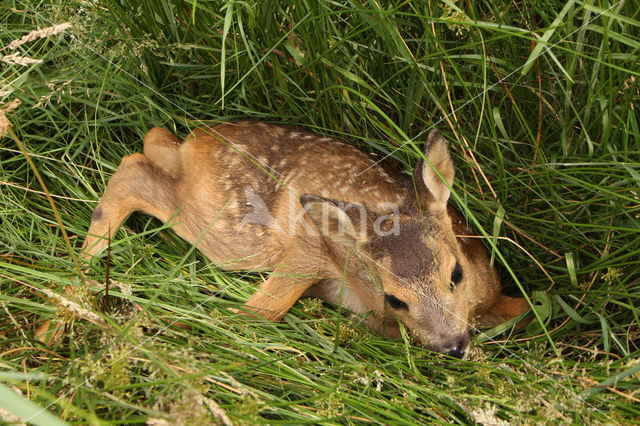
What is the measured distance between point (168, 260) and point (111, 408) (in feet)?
4.66

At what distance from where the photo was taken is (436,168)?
312cm

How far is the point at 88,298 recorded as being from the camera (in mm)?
2686

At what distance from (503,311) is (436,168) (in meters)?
1.07

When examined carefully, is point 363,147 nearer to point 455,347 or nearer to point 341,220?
point 341,220

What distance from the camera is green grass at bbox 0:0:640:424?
261cm

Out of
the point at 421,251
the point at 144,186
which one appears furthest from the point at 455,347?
the point at 144,186

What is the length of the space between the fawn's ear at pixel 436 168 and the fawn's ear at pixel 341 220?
36 cm

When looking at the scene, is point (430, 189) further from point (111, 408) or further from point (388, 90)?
point (111, 408)

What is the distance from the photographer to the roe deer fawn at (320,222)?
10.2 ft

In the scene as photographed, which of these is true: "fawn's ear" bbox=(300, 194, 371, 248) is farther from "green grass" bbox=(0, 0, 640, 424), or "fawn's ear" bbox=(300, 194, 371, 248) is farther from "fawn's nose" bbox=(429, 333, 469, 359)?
"fawn's nose" bbox=(429, 333, 469, 359)

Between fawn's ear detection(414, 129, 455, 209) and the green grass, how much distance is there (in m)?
0.12

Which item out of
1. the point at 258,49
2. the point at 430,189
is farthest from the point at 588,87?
the point at 258,49

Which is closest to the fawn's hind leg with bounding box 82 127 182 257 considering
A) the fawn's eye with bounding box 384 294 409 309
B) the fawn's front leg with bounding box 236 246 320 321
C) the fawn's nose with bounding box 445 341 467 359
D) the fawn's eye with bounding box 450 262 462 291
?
the fawn's front leg with bounding box 236 246 320 321

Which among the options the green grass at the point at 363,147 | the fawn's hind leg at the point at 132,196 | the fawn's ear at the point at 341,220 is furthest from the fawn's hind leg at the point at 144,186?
the fawn's ear at the point at 341,220
